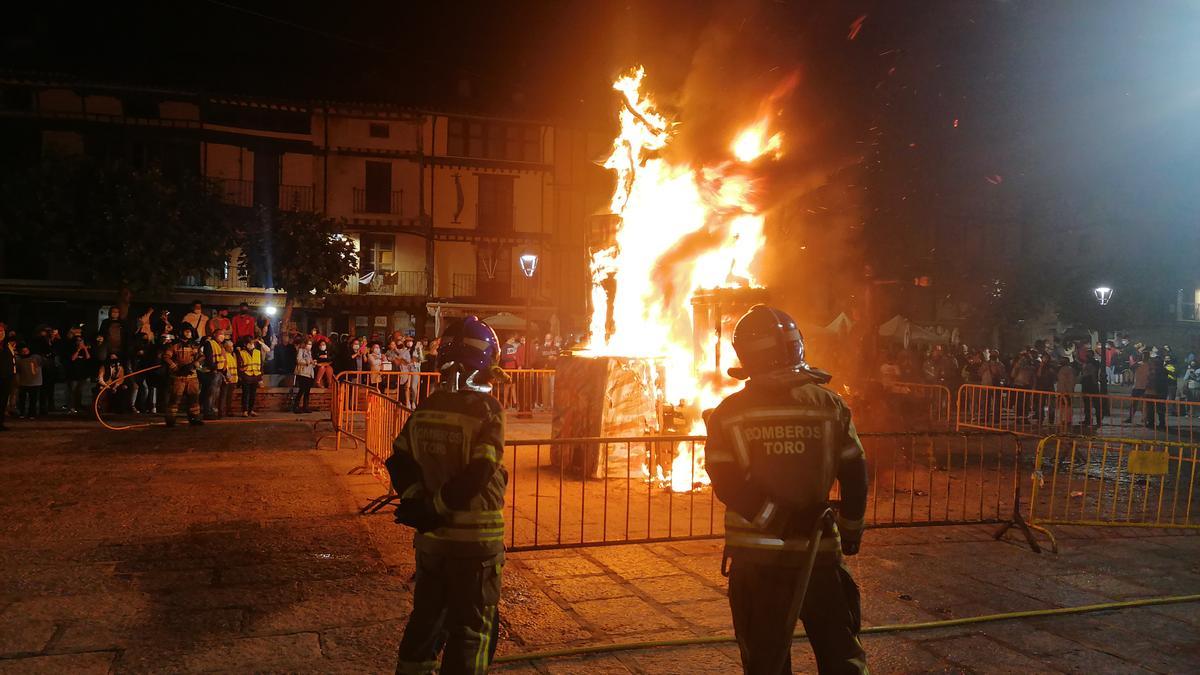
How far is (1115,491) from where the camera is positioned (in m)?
8.02

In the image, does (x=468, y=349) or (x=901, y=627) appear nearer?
(x=468, y=349)

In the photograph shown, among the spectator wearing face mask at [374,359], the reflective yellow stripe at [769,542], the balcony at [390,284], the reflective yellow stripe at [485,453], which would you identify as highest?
the balcony at [390,284]

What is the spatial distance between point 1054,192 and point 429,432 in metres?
23.8

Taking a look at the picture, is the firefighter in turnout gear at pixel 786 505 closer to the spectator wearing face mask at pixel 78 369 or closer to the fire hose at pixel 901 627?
the fire hose at pixel 901 627

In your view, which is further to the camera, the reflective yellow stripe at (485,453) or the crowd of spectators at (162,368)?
the crowd of spectators at (162,368)

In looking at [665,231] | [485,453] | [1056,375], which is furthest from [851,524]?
[1056,375]

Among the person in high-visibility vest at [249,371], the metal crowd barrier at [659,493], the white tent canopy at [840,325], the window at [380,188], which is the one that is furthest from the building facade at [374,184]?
the metal crowd barrier at [659,493]

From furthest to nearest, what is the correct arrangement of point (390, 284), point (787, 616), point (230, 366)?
1. point (390, 284)
2. point (230, 366)
3. point (787, 616)

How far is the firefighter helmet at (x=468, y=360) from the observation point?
379 cm

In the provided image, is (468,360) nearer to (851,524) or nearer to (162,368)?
(851,524)

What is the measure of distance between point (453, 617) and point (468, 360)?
1.15m

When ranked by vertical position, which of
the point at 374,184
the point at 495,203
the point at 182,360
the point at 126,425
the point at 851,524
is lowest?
the point at 126,425

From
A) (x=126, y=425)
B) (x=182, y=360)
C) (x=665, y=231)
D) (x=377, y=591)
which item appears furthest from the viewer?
(x=126, y=425)

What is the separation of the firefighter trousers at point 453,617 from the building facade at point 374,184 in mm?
30187
